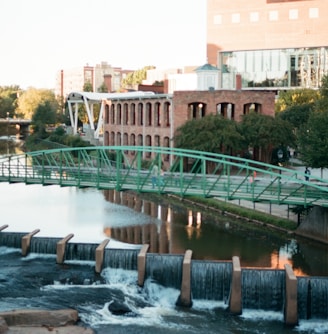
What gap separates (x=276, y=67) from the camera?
79.6 meters

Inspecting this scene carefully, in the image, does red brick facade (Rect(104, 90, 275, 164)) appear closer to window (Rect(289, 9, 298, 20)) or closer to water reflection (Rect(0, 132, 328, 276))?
water reflection (Rect(0, 132, 328, 276))

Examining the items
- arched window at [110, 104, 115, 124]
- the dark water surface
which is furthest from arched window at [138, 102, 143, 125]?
the dark water surface

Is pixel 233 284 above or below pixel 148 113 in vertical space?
below

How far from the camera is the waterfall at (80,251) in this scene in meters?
31.0

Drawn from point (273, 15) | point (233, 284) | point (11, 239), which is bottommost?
→ point (233, 284)

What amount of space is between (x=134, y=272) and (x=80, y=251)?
10.8ft

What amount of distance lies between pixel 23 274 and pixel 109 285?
156 inches

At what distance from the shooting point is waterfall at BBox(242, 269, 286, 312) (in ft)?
86.5

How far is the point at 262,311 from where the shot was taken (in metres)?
26.2

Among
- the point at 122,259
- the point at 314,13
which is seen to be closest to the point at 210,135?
the point at 122,259

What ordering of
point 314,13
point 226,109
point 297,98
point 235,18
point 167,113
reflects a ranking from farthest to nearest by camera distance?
point 235,18 < point 314,13 < point 297,98 < point 226,109 < point 167,113

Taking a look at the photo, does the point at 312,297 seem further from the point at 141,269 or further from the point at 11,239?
the point at 11,239

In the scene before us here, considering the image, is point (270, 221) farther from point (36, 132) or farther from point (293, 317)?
point (36, 132)

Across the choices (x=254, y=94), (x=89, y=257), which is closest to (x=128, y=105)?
(x=254, y=94)
